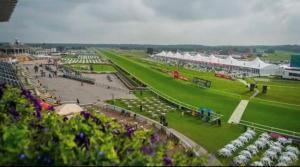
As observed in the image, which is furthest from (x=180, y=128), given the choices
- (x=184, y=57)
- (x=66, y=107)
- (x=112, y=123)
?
(x=184, y=57)

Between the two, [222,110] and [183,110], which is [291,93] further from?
[183,110]

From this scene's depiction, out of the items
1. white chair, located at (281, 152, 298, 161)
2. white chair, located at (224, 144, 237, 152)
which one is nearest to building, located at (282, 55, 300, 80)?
white chair, located at (281, 152, 298, 161)

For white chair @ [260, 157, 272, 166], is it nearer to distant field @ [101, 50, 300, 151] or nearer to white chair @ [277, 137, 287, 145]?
distant field @ [101, 50, 300, 151]

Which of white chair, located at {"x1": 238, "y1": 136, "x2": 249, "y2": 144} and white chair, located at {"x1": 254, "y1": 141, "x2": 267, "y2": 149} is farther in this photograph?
white chair, located at {"x1": 238, "y1": 136, "x2": 249, "y2": 144}

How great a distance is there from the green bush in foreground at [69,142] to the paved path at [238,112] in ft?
84.1

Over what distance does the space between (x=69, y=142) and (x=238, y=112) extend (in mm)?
34424

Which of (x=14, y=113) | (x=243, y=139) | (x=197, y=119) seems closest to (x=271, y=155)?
(x=243, y=139)

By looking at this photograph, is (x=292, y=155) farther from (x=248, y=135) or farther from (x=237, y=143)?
(x=248, y=135)

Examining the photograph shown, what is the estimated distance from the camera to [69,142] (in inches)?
371

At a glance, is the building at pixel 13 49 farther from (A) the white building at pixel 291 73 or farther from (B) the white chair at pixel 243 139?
(B) the white chair at pixel 243 139

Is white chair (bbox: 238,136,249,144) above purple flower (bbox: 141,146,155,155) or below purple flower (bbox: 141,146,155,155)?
below

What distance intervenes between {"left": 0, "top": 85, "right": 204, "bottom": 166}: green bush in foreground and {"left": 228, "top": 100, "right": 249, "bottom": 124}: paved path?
84.1 feet

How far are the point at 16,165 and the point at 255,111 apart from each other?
3717 cm

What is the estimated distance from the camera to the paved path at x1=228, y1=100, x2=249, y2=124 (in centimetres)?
3647
